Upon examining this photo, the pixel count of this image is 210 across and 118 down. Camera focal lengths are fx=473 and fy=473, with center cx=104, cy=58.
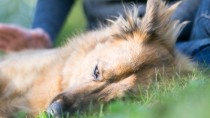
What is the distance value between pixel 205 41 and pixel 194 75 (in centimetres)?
103

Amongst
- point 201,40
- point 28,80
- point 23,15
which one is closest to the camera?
point 28,80

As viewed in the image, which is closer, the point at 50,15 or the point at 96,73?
the point at 96,73

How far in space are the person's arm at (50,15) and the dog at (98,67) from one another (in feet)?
4.79

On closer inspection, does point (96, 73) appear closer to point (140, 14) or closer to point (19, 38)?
point (140, 14)

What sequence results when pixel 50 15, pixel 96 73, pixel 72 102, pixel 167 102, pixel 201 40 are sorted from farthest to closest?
pixel 50 15 < pixel 201 40 < pixel 96 73 < pixel 72 102 < pixel 167 102

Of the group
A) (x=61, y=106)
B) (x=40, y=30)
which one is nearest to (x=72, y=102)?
(x=61, y=106)

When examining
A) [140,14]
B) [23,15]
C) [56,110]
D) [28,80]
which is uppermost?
[23,15]

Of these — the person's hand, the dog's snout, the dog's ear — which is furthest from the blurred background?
the dog's snout

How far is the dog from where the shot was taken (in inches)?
131

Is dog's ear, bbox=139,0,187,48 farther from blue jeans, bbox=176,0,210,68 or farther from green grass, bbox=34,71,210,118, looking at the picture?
blue jeans, bbox=176,0,210,68

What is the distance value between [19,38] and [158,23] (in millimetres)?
2178

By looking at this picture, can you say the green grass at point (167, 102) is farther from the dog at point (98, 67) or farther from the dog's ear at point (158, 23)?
the dog's ear at point (158, 23)

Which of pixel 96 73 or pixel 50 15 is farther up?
pixel 50 15

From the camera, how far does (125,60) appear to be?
3.48m
